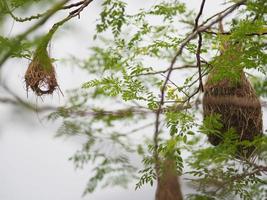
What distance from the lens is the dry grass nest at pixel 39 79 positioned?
129cm

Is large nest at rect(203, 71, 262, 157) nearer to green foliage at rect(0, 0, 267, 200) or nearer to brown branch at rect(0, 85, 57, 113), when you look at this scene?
green foliage at rect(0, 0, 267, 200)

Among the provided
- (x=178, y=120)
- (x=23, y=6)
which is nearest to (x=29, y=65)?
(x=23, y=6)

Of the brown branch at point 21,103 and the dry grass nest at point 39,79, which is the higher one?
the dry grass nest at point 39,79

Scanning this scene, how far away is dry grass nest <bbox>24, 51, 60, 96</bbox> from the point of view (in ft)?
4.23

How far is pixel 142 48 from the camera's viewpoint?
221cm

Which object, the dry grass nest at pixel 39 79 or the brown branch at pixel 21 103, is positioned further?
the dry grass nest at pixel 39 79

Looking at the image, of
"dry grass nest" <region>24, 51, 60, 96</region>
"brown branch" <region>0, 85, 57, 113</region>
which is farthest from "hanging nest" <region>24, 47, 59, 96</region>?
"brown branch" <region>0, 85, 57, 113</region>

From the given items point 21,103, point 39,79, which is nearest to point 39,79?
point 39,79

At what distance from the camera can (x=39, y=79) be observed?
1.30 metres

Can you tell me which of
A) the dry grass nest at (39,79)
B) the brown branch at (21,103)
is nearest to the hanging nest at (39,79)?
the dry grass nest at (39,79)

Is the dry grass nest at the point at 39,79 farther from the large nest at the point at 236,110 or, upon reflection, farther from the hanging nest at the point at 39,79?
the large nest at the point at 236,110

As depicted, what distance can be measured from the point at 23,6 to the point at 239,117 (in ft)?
2.64

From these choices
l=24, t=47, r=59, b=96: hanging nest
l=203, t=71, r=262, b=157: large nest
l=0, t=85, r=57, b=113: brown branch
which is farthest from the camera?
l=203, t=71, r=262, b=157: large nest

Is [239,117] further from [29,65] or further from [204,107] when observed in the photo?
[29,65]
